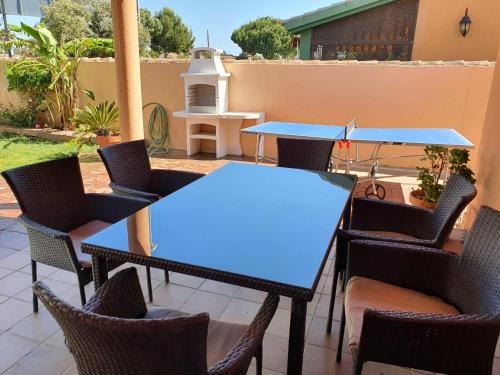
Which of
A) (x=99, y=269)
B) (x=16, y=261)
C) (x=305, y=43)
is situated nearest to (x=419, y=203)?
(x=99, y=269)

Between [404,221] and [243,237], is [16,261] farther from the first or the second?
[404,221]

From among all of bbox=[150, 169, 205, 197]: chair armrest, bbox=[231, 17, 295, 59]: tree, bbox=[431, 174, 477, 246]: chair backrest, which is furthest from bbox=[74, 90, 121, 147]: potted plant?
bbox=[231, 17, 295, 59]: tree

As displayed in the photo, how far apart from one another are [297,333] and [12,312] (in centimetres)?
206

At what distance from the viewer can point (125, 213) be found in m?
2.68

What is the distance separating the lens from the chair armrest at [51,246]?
→ 6.77ft

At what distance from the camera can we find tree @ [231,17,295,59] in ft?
77.5

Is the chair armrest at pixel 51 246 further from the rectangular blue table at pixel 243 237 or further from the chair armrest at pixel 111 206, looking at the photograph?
the chair armrest at pixel 111 206

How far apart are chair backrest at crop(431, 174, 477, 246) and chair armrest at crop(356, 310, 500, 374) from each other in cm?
81

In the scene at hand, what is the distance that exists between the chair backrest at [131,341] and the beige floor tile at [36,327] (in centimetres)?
147

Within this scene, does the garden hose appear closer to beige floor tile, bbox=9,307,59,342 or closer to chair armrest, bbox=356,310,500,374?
beige floor tile, bbox=9,307,59,342

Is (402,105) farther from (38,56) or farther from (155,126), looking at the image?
(38,56)

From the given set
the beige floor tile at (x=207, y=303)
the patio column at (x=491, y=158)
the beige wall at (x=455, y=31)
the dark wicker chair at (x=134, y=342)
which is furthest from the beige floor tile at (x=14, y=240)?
the beige wall at (x=455, y=31)

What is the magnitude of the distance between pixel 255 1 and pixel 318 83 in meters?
20.6

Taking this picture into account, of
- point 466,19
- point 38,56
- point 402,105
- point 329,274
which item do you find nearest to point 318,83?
point 402,105
